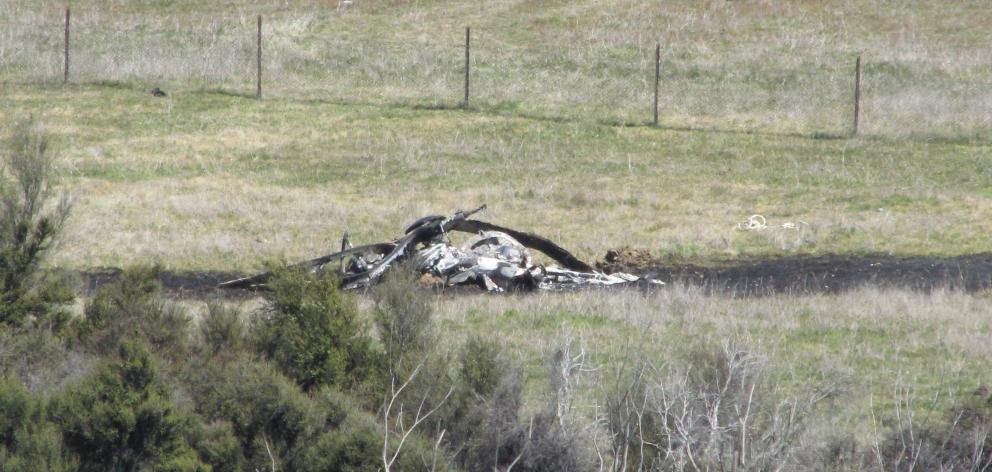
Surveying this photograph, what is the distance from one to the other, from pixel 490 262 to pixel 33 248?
608 cm

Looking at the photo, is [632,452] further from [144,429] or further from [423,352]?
[144,429]

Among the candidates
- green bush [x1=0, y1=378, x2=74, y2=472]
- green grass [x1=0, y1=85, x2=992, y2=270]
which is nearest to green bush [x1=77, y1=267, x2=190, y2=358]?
green bush [x1=0, y1=378, x2=74, y2=472]

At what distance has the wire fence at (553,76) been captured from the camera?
25484mm

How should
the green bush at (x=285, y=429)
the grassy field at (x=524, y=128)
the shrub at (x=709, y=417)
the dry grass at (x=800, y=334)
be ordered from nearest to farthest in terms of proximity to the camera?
the shrub at (x=709, y=417) → the green bush at (x=285, y=429) → the dry grass at (x=800, y=334) → the grassy field at (x=524, y=128)

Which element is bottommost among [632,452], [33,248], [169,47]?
[632,452]

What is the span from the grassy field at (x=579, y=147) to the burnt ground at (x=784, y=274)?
59cm

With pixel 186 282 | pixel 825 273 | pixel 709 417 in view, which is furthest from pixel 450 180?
pixel 709 417

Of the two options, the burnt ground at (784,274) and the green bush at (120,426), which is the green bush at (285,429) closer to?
the green bush at (120,426)

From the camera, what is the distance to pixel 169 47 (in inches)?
1215

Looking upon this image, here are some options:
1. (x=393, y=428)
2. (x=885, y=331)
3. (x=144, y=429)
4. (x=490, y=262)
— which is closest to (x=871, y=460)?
(x=393, y=428)

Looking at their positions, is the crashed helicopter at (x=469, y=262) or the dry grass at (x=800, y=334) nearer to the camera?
the dry grass at (x=800, y=334)

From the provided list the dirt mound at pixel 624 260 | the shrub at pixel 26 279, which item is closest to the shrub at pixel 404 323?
the shrub at pixel 26 279

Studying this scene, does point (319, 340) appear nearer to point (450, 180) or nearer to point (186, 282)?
point (186, 282)

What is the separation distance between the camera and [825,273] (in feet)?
50.0
